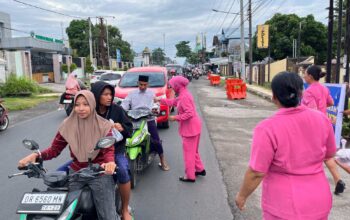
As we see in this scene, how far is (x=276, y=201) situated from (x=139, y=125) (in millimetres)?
3500

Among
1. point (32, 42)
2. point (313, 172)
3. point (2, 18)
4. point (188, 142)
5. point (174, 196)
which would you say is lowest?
point (174, 196)

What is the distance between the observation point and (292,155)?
2.33m

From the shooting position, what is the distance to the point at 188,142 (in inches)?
221

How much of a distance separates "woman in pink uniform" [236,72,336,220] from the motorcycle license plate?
1.36m

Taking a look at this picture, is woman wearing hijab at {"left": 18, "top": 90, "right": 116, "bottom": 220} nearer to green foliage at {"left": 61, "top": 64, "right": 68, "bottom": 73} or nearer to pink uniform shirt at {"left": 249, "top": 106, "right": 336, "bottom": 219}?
pink uniform shirt at {"left": 249, "top": 106, "right": 336, "bottom": 219}

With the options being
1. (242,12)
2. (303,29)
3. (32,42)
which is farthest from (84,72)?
(303,29)

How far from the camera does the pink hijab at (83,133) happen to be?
3.01 meters

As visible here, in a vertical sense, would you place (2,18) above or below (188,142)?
above

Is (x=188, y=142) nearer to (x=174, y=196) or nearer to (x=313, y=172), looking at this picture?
(x=174, y=196)

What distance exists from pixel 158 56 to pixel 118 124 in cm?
14041

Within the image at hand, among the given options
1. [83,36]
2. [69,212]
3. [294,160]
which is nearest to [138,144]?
[69,212]

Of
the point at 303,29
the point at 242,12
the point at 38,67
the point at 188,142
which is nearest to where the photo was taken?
the point at 188,142

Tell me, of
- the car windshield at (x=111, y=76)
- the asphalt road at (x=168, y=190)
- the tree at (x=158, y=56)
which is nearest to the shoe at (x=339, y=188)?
the asphalt road at (x=168, y=190)

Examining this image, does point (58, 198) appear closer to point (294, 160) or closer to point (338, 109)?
point (294, 160)
